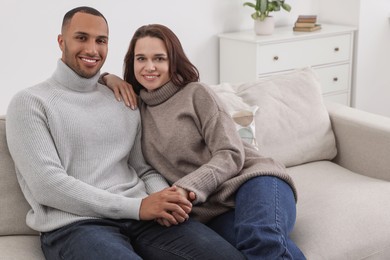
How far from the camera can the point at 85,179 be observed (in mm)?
1880

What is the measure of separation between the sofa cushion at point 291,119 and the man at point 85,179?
2.18 ft

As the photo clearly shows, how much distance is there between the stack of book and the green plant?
120 mm

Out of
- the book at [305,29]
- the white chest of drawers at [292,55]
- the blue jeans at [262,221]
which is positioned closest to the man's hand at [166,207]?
the blue jeans at [262,221]

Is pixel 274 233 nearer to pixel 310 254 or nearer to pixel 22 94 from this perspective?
pixel 310 254

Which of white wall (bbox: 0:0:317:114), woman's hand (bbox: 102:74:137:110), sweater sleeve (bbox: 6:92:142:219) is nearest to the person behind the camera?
sweater sleeve (bbox: 6:92:142:219)

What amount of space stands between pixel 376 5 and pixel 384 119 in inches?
79.7

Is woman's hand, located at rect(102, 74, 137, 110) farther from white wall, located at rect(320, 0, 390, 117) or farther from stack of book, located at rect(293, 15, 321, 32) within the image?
white wall, located at rect(320, 0, 390, 117)

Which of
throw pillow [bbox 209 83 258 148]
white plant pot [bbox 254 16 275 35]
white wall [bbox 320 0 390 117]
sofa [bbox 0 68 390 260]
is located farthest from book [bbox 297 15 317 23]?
throw pillow [bbox 209 83 258 148]

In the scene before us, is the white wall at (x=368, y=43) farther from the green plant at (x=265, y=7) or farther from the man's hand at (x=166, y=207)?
the man's hand at (x=166, y=207)

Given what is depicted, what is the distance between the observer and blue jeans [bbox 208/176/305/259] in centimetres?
172

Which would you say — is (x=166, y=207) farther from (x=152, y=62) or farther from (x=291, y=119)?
(x=291, y=119)

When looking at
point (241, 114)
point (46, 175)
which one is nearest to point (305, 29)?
point (241, 114)

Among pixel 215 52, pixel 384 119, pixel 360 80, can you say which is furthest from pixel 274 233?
pixel 360 80

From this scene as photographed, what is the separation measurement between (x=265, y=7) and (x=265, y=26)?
119 millimetres
